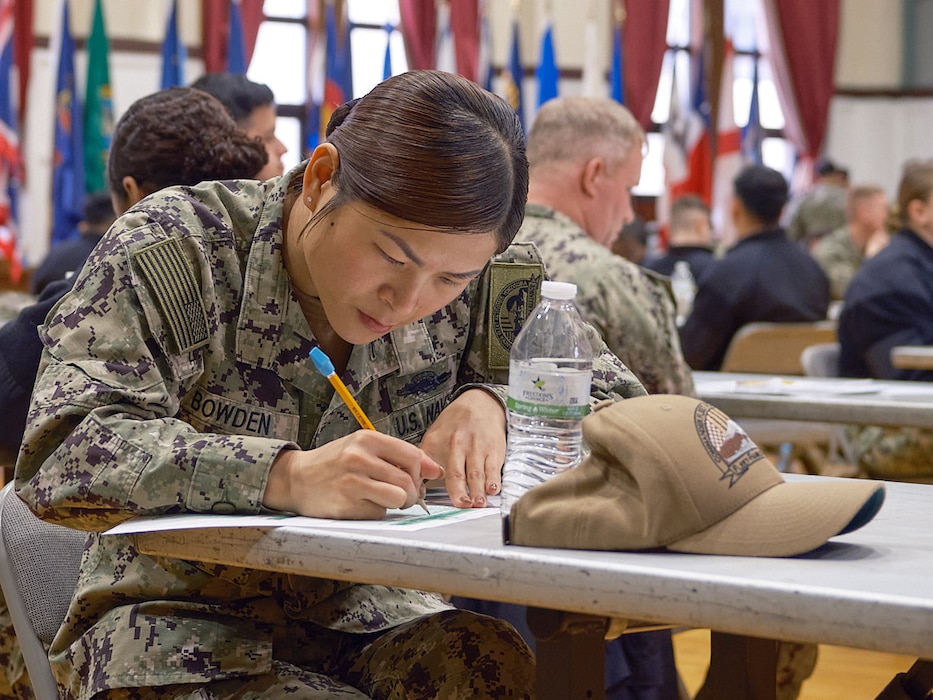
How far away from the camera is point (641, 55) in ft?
37.8

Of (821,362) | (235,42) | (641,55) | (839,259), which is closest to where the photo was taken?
(821,362)

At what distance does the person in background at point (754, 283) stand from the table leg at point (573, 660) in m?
4.03

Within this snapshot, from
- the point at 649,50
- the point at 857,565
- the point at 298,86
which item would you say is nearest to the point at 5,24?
the point at 298,86

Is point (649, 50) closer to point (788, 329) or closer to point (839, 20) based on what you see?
point (839, 20)

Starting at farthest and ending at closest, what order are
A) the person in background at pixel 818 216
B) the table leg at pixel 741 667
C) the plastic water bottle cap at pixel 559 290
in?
the person in background at pixel 818 216
the plastic water bottle cap at pixel 559 290
the table leg at pixel 741 667

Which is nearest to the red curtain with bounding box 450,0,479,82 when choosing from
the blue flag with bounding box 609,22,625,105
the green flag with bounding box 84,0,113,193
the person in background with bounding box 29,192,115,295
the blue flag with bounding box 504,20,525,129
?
the blue flag with bounding box 504,20,525,129

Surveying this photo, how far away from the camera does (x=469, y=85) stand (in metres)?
1.39

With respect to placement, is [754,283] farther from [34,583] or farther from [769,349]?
[34,583]

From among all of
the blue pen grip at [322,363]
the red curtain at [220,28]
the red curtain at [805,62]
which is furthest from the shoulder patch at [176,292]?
the red curtain at [805,62]

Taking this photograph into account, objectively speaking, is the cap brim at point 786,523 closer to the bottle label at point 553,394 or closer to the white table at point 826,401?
the bottle label at point 553,394

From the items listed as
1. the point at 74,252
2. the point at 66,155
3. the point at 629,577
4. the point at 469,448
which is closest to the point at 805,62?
the point at 66,155

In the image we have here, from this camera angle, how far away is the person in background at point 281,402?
4.13 ft

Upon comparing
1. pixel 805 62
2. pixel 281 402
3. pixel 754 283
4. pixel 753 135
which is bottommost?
pixel 754 283

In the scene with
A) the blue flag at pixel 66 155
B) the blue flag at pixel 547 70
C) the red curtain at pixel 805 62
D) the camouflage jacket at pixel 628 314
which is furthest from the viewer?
the red curtain at pixel 805 62
